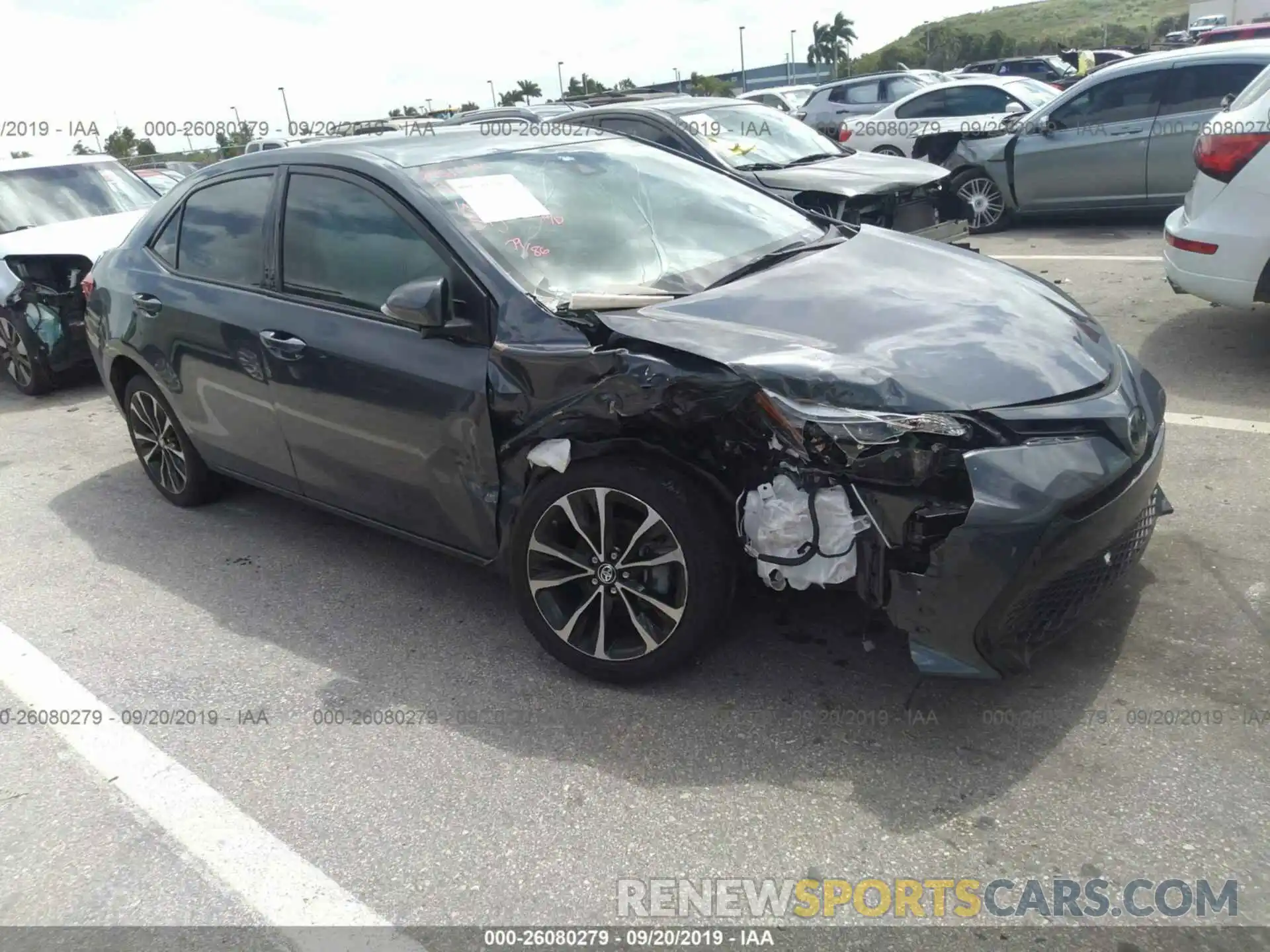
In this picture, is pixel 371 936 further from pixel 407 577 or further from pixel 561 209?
pixel 561 209

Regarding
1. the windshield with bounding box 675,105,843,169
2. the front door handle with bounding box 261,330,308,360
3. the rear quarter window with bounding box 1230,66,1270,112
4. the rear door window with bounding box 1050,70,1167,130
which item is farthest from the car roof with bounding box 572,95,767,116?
the front door handle with bounding box 261,330,308,360

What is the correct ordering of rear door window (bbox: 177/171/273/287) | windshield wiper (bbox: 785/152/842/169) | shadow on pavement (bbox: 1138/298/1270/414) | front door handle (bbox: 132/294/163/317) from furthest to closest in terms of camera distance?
windshield wiper (bbox: 785/152/842/169) → shadow on pavement (bbox: 1138/298/1270/414) → front door handle (bbox: 132/294/163/317) → rear door window (bbox: 177/171/273/287)

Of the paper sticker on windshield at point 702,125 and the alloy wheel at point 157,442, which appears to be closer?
the alloy wheel at point 157,442

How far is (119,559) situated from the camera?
187 inches

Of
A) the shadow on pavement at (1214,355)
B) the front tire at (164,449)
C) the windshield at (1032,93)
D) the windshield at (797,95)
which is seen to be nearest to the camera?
the front tire at (164,449)

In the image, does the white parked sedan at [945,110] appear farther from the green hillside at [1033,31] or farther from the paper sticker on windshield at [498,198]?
the green hillside at [1033,31]

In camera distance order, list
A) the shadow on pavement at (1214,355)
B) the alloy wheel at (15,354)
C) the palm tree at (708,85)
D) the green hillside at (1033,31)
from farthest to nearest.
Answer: the green hillside at (1033,31) < the palm tree at (708,85) < the alloy wheel at (15,354) < the shadow on pavement at (1214,355)

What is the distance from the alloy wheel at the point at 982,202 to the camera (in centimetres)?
1074

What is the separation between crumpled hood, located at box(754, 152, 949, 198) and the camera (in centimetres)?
742

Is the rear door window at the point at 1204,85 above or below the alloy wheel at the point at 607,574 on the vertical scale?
above

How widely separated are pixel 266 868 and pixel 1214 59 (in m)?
→ 9.98

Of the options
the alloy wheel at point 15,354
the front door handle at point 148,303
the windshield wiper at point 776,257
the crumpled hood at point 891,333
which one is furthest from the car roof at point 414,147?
the alloy wheel at point 15,354

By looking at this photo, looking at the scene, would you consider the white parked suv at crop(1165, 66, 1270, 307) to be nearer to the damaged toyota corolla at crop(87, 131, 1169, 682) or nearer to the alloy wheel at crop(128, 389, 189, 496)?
the damaged toyota corolla at crop(87, 131, 1169, 682)

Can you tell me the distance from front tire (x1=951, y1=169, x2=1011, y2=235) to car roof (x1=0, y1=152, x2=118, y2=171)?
8589mm
